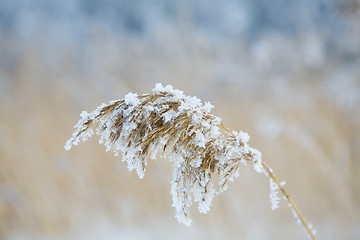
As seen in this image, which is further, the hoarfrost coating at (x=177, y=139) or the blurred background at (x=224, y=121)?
the blurred background at (x=224, y=121)

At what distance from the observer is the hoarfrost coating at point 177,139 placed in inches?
28.2

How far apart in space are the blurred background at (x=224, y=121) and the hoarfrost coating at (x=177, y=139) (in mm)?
1851

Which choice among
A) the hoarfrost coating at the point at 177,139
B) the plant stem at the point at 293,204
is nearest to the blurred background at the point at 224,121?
the plant stem at the point at 293,204

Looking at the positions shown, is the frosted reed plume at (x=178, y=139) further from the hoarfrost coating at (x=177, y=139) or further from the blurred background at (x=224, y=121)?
the blurred background at (x=224, y=121)

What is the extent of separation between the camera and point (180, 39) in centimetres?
398

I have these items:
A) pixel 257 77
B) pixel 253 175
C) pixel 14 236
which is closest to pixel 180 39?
pixel 257 77

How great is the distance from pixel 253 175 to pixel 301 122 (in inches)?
44.0

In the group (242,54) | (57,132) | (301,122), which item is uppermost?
(242,54)

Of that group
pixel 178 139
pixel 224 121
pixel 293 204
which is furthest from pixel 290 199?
pixel 224 121

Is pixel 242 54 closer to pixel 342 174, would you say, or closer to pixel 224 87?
pixel 224 87

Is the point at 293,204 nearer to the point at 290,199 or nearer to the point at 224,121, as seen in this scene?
the point at 290,199

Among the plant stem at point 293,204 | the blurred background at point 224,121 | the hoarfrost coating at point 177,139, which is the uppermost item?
the blurred background at point 224,121

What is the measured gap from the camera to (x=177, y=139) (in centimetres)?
73

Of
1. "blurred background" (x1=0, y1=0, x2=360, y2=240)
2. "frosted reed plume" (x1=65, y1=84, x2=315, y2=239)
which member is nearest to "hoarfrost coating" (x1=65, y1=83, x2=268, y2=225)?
"frosted reed plume" (x1=65, y1=84, x2=315, y2=239)
